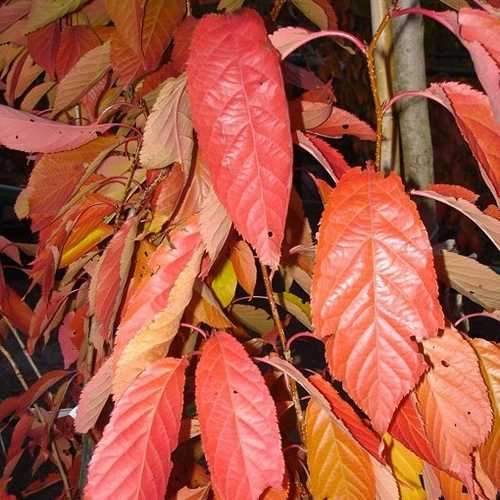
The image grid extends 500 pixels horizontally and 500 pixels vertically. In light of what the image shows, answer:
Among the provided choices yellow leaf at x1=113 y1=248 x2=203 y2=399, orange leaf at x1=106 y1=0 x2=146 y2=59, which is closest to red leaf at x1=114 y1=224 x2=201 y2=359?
yellow leaf at x1=113 y1=248 x2=203 y2=399

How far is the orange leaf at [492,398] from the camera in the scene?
55cm

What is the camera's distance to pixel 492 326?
3.70 m

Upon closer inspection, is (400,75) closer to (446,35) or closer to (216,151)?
(216,151)

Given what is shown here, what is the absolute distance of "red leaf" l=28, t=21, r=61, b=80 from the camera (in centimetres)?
81

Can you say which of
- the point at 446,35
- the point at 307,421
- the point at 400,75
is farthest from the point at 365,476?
the point at 446,35

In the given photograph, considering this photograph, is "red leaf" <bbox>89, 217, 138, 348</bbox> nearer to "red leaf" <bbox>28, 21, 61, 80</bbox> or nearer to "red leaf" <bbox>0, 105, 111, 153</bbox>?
"red leaf" <bbox>0, 105, 111, 153</bbox>

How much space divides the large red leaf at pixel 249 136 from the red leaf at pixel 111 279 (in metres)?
0.19

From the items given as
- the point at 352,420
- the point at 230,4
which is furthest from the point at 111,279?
the point at 230,4

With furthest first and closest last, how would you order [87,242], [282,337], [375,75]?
[87,242]
[282,337]
[375,75]

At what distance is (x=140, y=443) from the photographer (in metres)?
0.50

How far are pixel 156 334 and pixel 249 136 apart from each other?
178 mm

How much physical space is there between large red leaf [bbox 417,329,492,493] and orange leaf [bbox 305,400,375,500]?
0.07m

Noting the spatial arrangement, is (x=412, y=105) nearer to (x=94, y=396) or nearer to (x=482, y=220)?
(x=482, y=220)

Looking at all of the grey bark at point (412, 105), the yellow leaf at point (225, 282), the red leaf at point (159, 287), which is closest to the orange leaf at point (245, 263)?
the yellow leaf at point (225, 282)
